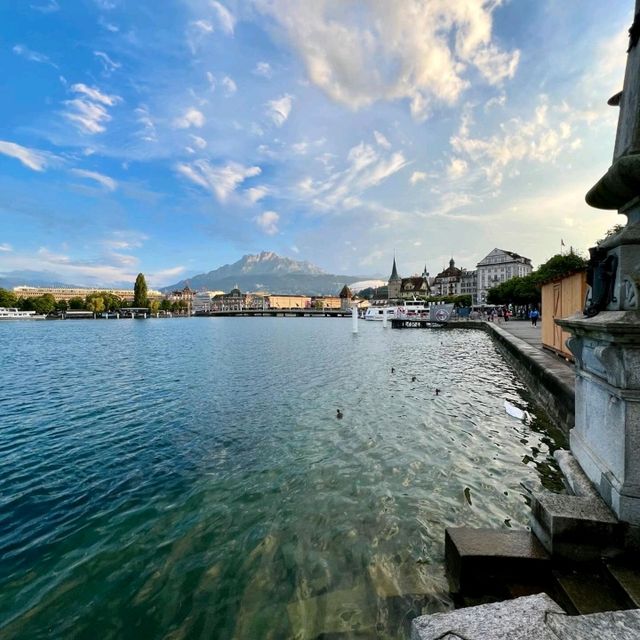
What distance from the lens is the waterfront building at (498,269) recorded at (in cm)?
15025

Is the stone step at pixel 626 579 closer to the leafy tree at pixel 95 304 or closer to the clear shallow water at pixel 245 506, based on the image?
the clear shallow water at pixel 245 506

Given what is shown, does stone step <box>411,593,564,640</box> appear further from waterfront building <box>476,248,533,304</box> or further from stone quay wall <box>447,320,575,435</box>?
waterfront building <box>476,248,533,304</box>

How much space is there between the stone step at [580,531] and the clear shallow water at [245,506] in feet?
4.73

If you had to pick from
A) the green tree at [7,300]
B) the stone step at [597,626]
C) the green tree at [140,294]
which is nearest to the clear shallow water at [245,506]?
the stone step at [597,626]

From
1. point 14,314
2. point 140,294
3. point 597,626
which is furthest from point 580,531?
point 140,294

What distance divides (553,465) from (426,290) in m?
195

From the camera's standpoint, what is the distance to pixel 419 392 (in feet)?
54.3

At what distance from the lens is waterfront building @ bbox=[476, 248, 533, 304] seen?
5915 inches

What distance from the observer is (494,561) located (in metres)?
4.04

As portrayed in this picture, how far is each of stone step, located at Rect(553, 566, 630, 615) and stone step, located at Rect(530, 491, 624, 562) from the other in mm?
139

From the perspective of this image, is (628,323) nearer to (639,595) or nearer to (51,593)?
(639,595)

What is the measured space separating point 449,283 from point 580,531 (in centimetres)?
19184

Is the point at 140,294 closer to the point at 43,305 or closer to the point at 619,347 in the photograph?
the point at 43,305

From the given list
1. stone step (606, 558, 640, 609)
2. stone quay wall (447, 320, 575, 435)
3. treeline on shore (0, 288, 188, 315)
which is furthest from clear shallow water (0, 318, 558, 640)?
treeline on shore (0, 288, 188, 315)
